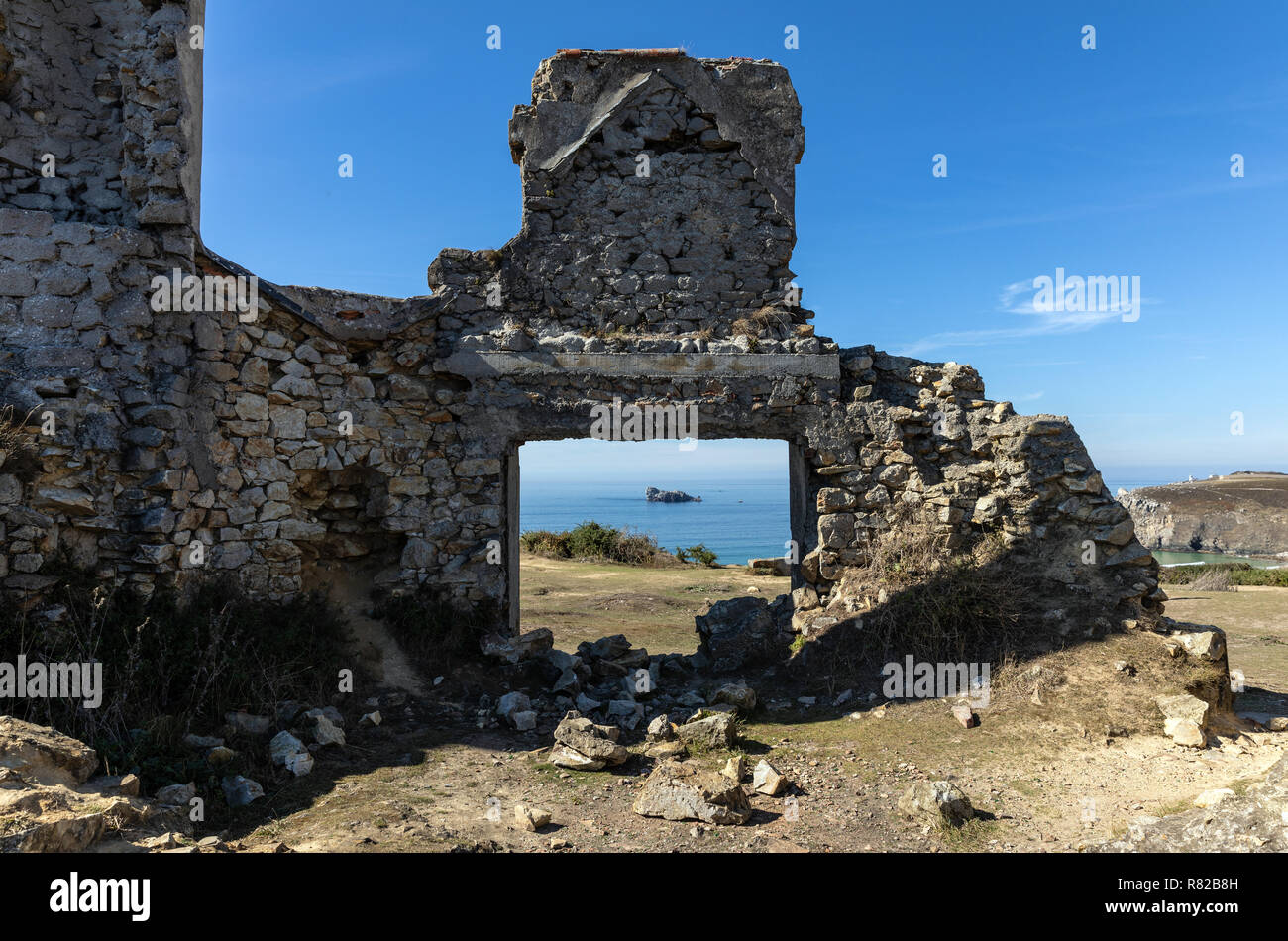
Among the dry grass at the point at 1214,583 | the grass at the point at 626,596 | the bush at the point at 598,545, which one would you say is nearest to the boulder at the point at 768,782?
the grass at the point at 626,596

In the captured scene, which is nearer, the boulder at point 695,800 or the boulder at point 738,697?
the boulder at point 695,800

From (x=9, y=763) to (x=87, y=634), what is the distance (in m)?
1.74

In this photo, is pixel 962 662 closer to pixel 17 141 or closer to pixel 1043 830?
pixel 1043 830

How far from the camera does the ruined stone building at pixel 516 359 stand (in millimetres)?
6539

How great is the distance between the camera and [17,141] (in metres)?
6.40

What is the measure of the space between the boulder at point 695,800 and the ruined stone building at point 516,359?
348 centimetres

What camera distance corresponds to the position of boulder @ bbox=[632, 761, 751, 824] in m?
4.58

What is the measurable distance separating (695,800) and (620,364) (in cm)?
448

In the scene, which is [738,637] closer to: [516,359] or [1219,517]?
[516,359]

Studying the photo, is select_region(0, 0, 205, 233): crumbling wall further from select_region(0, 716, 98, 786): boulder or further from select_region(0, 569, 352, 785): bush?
select_region(0, 716, 98, 786): boulder

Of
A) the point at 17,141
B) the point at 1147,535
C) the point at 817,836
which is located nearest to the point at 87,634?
the point at 17,141

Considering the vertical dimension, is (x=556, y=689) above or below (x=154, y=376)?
below

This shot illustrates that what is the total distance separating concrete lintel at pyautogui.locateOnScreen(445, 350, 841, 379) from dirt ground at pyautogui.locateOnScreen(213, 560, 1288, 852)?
314 cm

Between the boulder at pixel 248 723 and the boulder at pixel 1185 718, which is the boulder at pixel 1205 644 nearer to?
A: the boulder at pixel 1185 718
